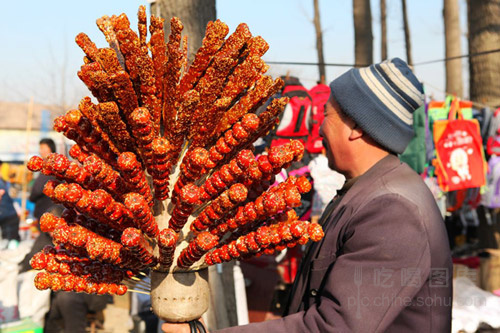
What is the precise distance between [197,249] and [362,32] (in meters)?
7.26

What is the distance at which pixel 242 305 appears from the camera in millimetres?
3545

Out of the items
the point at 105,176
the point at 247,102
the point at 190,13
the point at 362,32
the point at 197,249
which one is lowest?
the point at 197,249

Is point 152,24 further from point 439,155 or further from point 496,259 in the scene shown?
point 496,259

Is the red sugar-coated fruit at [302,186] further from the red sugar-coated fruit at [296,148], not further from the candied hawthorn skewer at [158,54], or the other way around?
the candied hawthorn skewer at [158,54]

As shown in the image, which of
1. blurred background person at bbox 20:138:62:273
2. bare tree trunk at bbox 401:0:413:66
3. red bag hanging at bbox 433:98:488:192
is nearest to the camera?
blurred background person at bbox 20:138:62:273

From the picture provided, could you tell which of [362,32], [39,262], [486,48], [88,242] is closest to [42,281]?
[39,262]

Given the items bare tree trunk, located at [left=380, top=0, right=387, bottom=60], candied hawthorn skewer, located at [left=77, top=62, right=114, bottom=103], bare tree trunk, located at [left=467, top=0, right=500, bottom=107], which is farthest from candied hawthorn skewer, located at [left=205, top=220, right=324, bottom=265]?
bare tree trunk, located at [left=380, top=0, right=387, bottom=60]

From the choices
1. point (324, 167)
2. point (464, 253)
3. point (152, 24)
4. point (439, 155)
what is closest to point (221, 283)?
point (324, 167)

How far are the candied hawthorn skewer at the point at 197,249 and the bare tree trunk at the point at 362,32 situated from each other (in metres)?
6.95

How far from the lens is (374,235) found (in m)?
1.33

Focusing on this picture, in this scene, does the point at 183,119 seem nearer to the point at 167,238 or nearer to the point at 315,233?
the point at 167,238

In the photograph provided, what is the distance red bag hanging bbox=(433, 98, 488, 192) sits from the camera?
4965mm

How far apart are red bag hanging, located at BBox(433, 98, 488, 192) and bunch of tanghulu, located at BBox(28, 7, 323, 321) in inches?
160

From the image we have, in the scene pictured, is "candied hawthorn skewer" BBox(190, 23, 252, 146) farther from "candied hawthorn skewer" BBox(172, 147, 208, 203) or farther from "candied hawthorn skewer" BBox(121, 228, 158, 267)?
"candied hawthorn skewer" BBox(121, 228, 158, 267)
